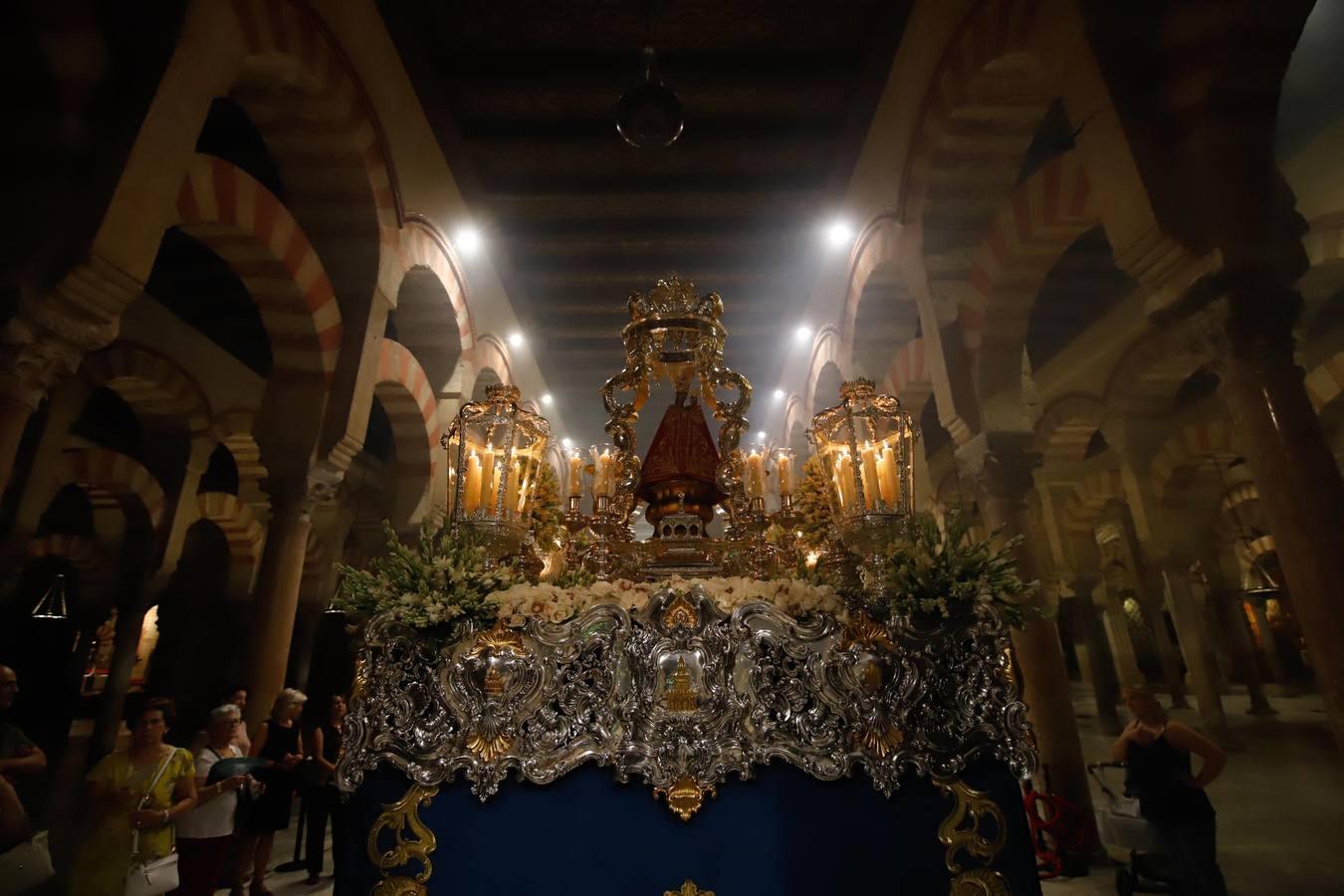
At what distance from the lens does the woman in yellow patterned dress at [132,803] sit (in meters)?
2.83

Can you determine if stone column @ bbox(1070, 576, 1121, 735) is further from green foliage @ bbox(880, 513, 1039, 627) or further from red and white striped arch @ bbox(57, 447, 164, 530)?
red and white striped arch @ bbox(57, 447, 164, 530)

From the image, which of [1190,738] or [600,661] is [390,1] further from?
[1190,738]

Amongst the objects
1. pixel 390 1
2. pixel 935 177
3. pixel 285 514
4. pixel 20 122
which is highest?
pixel 390 1

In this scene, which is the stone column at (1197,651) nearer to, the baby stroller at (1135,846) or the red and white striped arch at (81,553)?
the baby stroller at (1135,846)

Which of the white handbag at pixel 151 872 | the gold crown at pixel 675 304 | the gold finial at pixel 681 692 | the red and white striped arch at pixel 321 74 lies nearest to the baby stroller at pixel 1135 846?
the gold finial at pixel 681 692

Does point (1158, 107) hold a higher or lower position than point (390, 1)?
lower

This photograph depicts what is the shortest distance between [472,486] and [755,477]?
147 centimetres

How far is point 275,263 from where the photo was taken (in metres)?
4.66

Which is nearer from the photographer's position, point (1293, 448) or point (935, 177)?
point (1293, 448)

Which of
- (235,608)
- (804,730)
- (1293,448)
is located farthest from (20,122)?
(235,608)

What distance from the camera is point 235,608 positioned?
373 inches

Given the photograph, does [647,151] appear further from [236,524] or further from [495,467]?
[236,524]

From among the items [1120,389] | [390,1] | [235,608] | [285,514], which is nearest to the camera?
[285,514]

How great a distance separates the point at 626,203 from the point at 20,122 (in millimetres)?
4602
